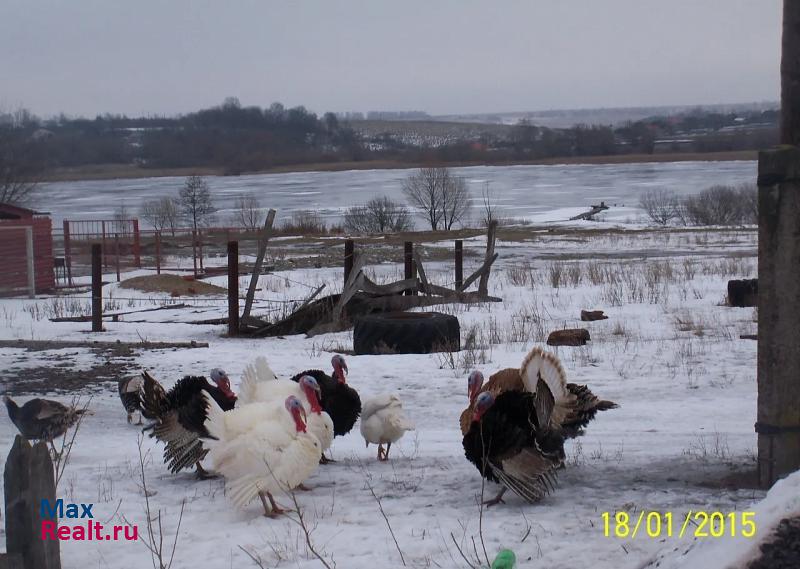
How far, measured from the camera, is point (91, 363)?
12.0 metres

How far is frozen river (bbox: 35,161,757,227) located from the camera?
220ft

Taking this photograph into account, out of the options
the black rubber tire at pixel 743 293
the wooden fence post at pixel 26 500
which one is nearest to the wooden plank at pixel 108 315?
the black rubber tire at pixel 743 293

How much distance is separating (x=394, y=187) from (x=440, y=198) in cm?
3050

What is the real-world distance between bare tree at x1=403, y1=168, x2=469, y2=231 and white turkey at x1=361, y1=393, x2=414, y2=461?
149 feet

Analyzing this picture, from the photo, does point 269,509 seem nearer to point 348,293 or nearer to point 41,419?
point 41,419

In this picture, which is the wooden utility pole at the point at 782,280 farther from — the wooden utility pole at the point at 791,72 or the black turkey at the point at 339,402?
the black turkey at the point at 339,402

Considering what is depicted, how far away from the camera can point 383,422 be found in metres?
7.51

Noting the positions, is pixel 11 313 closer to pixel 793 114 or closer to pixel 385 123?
pixel 793 114

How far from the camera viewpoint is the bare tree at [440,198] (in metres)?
54.4

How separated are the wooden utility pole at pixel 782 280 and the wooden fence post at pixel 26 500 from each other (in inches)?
157

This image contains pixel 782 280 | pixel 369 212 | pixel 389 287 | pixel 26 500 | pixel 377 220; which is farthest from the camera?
pixel 369 212

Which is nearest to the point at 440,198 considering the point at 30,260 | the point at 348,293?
the point at 30,260

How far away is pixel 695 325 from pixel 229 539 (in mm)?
9816

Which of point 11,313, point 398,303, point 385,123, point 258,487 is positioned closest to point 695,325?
point 398,303
